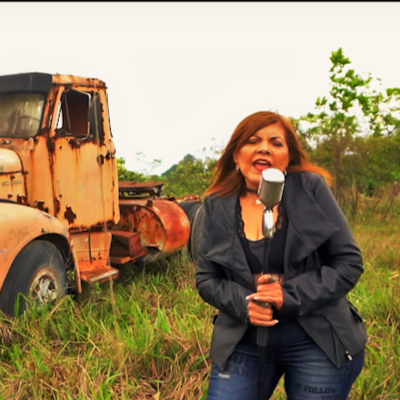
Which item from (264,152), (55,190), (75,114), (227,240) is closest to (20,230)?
(55,190)

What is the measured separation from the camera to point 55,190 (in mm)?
4824

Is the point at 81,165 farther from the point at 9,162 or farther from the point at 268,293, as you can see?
the point at 268,293

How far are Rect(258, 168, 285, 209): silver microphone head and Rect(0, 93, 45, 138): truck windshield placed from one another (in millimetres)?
3594

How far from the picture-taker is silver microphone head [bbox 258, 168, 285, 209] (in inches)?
64.0

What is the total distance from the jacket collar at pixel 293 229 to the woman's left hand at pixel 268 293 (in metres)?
0.12

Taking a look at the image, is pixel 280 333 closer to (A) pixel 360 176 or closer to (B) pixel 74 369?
(B) pixel 74 369

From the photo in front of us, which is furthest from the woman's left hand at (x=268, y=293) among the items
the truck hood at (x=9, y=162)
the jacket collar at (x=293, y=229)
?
the truck hood at (x=9, y=162)

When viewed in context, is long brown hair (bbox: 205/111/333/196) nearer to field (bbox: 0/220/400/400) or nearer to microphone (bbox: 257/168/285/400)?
microphone (bbox: 257/168/285/400)

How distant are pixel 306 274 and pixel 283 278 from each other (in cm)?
10

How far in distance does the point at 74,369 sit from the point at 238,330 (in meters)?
1.60

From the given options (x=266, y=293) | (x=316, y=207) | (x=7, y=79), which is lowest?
(x=266, y=293)

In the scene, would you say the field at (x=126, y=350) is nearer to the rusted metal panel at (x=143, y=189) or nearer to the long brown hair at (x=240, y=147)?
the long brown hair at (x=240, y=147)

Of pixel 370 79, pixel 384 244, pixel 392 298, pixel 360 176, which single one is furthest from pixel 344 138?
pixel 392 298

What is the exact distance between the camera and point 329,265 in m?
1.87
